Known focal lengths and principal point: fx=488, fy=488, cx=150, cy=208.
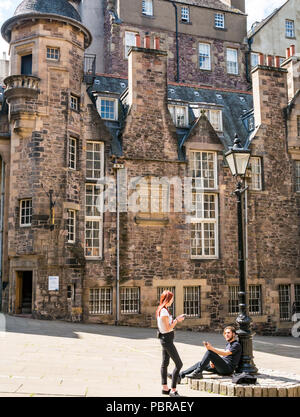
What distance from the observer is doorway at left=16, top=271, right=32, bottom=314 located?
20.1 metres

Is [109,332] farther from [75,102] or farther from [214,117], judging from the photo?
[214,117]

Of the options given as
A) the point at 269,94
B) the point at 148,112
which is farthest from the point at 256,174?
the point at 148,112

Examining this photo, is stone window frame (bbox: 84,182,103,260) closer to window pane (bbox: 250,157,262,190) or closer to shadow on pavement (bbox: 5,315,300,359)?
shadow on pavement (bbox: 5,315,300,359)

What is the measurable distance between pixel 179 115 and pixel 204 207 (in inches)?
191

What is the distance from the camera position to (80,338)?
606 inches

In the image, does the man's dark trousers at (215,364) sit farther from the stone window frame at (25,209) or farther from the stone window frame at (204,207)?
the stone window frame at (204,207)

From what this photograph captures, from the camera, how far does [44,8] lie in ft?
69.6

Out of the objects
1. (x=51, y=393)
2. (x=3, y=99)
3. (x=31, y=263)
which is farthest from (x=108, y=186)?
→ (x=51, y=393)

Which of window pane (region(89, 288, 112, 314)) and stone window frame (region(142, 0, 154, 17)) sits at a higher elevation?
stone window frame (region(142, 0, 154, 17))

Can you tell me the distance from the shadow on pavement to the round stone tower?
3.82 feet

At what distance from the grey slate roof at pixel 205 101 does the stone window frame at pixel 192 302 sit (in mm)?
6160

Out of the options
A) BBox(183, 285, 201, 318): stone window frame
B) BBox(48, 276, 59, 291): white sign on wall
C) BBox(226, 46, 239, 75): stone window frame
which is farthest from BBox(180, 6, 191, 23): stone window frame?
BBox(48, 276, 59, 291): white sign on wall

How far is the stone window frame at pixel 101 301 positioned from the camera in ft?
68.4

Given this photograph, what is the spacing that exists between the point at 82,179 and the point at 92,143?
1.81 m
